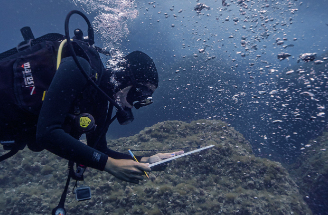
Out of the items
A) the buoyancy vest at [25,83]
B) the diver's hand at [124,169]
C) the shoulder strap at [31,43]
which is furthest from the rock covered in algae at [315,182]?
the shoulder strap at [31,43]

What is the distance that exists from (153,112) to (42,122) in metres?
18.3

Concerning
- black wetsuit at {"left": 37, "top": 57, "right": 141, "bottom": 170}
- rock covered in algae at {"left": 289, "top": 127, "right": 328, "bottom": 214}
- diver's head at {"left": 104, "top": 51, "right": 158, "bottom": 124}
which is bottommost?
rock covered in algae at {"left": 289, "top": 127, "right": 328, "bottom": 214}

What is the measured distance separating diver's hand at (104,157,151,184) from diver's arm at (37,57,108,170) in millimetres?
232

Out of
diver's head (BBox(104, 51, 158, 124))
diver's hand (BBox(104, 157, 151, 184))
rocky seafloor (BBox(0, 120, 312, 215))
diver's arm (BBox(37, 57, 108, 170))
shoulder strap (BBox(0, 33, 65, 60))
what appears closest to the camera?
diver's arm (BBox(37, 57, 108, 170))

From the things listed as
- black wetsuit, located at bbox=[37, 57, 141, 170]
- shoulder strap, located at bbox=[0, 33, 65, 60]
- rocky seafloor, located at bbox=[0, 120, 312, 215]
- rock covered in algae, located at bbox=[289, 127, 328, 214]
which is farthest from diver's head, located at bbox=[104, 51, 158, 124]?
rock covered in algae, located at bbox=[289, 127, 328, 214]

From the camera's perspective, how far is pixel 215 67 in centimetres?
2159

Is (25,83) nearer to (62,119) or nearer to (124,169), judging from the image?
A: (62,119)

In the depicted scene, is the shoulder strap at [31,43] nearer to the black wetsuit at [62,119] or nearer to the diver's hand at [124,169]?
the black wetsuit at [62,119]

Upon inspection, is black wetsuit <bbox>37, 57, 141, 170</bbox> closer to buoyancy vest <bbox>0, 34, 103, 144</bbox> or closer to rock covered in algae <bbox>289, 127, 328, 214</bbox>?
buoyancy vest <bbox>0, 34, 103, 144</bbox>

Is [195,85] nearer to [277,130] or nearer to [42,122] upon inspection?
[277,130]

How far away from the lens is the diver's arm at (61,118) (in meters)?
1.21

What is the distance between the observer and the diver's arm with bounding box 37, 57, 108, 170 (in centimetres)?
121

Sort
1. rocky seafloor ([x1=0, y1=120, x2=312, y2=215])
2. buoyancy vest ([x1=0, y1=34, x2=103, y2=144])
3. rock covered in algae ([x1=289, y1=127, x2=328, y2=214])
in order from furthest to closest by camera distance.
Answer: rock covered in algae ([x1=289, y1=127, x2=328, y2=214]) < rocky seafloor ([x1=0, y1=120, x2=312, y2=215]) < buoyancy vest ([x1=0, y1=34, x2=103, y2=144])

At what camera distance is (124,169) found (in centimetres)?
157
